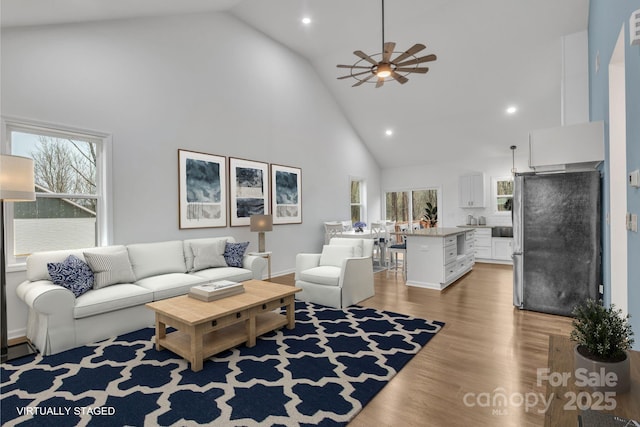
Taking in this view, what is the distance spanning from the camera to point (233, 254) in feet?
15.4

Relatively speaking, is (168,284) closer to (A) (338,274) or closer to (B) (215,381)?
(B) (215,381)

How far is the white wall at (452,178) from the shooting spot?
26.2 ft

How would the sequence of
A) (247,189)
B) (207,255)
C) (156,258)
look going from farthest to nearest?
1. (247,189)
2. (207,255)
3. (156,258)

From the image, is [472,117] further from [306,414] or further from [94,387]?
[94,387]

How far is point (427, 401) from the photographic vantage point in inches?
84.2

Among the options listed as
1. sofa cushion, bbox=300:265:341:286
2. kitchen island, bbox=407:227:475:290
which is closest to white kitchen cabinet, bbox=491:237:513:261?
kitchen island, bbox=407:227:475:290

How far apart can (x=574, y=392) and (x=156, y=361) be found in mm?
2864

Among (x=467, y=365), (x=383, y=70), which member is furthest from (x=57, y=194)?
(x=467, y=365)

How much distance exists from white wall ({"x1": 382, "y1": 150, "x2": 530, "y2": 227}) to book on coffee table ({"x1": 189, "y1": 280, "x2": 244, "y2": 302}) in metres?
7.12

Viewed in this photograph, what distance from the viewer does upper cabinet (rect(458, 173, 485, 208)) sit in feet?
26.9

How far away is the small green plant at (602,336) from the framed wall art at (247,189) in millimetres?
4954

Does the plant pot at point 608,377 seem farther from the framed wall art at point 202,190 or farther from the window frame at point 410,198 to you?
the window frame at point 410,198

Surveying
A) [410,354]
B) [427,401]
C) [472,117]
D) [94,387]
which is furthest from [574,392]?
[472,117]

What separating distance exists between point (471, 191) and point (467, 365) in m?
6.61
